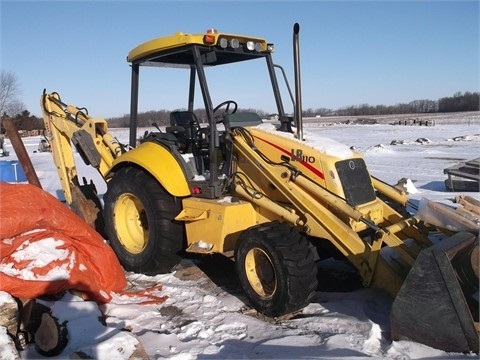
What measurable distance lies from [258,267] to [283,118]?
1.92 meters

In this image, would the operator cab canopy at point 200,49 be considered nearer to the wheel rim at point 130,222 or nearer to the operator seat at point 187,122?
the operator seat at point 187,122

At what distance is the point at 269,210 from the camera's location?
457cm

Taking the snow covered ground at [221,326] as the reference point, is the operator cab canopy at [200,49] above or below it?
above

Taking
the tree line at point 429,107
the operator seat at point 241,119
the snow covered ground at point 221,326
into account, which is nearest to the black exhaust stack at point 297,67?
the operator seat at point 241,119

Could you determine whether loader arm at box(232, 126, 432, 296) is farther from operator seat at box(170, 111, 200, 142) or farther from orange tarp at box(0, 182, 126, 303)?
orange tarp at box(0, 182, 126, 303)

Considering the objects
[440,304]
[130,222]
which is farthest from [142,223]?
[440,304]

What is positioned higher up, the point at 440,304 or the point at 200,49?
the point at 200,49

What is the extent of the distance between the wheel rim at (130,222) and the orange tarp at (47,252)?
2.75 feet

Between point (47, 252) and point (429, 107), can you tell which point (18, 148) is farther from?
point (429, 107)

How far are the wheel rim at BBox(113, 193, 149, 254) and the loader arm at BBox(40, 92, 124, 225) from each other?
92 cm

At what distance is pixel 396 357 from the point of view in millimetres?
3213

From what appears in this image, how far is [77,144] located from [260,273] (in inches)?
146

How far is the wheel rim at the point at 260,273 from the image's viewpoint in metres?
4.23

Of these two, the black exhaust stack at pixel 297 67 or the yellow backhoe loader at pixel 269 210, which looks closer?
the yellow backhoe loader at pixel 269 210
